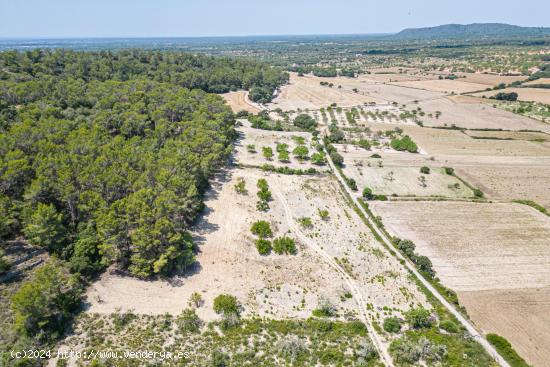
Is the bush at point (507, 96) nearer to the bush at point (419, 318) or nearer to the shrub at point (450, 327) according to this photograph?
the shrub at point (450, 327)

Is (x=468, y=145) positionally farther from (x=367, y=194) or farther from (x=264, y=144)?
(x=264, y=144)

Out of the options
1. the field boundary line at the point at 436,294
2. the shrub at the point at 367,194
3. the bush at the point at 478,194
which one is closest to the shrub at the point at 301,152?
the field boundary line at the point at 436,294

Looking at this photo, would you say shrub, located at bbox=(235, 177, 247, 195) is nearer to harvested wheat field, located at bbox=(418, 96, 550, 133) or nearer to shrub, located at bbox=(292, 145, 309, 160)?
shrub, located at bbox=(292, 145, 309, 160)

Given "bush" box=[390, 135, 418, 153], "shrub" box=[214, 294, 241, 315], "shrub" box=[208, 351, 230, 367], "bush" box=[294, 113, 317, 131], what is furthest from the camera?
"bush" box=[294, 113, 317, 131]

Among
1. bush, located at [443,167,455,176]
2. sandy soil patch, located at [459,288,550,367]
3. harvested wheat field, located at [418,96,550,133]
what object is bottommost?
sandy soil patch, located at [459,288,550,367]

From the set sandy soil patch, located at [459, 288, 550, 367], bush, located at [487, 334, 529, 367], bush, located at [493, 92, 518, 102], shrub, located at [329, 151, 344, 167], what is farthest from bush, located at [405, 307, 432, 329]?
bush, located at [493, 92, 518, 102]
